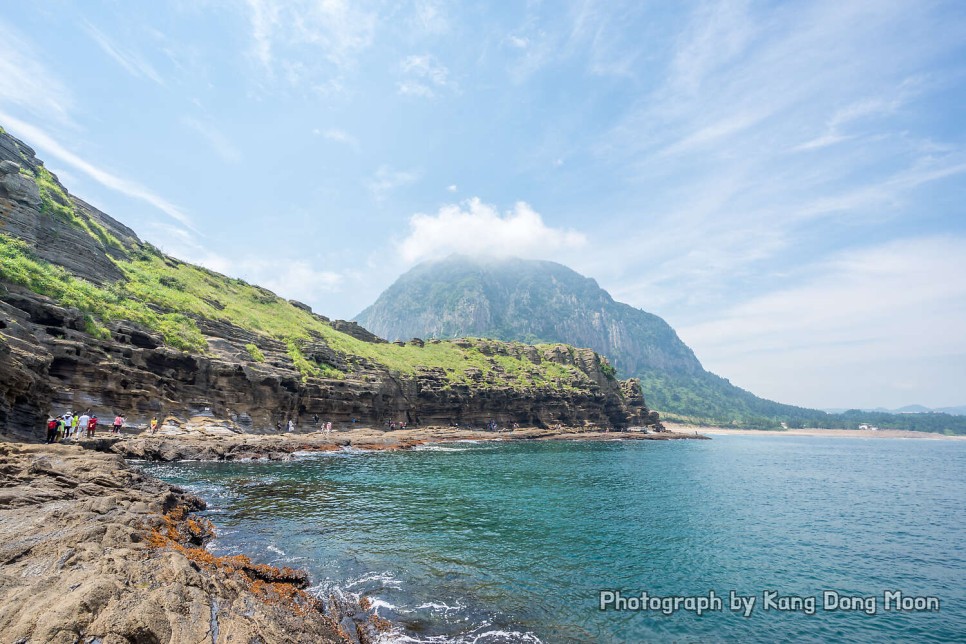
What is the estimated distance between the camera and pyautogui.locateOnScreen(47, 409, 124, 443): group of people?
29.3 metres

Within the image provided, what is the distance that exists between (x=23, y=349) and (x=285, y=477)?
20248mm

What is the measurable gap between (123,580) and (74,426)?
35515 millimetres

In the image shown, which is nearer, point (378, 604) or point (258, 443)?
point (378, 604)

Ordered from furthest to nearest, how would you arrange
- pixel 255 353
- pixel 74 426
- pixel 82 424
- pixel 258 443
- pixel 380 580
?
pixel 255 353
pixel 258 443
pixel 82 424
pixel 74 426
pixel 380 580

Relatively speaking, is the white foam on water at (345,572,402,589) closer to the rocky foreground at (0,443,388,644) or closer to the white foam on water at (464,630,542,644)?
the rocky foreground at (0,443,388,644)

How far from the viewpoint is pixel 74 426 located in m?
33.3

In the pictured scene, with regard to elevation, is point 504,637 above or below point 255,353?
below

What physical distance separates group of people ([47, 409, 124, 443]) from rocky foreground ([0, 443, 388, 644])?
575 inches

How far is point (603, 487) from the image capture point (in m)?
34.9

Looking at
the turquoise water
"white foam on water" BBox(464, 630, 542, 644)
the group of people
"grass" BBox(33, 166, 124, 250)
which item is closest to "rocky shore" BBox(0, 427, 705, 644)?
the turquoise water

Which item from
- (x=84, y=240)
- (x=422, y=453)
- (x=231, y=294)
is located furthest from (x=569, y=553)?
(x=231, y=294)

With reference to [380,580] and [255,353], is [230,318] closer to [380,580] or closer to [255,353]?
[255,353]

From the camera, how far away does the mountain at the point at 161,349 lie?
115 feet

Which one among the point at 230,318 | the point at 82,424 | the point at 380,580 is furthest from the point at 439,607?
the point at 230,318
